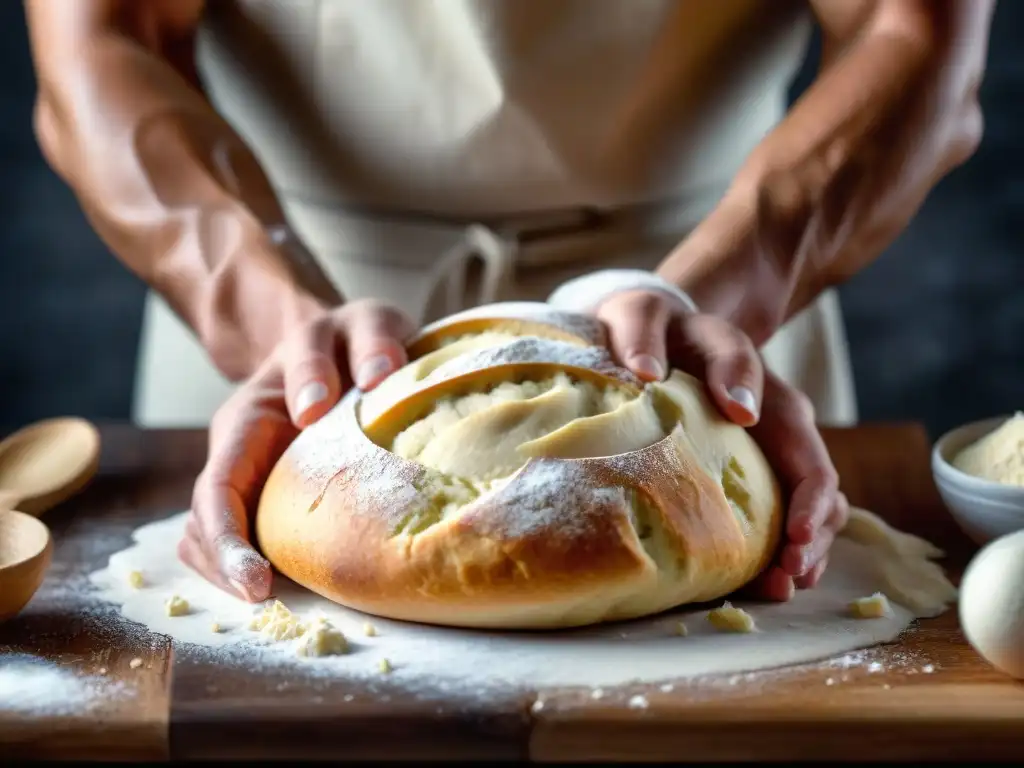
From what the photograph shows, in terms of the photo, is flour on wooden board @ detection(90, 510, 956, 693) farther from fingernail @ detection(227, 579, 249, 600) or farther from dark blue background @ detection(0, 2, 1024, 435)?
dark blue background @ detection(0, 2, 1024, 435)

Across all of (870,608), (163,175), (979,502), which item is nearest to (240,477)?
(163,175)

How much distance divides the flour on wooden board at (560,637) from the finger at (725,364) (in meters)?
0.19

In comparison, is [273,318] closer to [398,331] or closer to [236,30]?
[398,331]

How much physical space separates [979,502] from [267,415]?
0.73 meters

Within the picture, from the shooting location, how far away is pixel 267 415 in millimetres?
1369

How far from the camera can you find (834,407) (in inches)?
79.7

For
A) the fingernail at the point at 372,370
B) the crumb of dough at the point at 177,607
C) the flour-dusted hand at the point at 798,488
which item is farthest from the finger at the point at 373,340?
the flour-dusted hand at the point at 798,488

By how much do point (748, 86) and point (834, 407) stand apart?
505 mm

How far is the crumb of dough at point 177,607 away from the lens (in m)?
1.25

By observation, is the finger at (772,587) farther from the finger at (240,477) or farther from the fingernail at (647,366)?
the finger at (240,477)

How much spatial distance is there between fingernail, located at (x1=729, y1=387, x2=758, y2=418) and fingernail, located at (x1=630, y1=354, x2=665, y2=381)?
0.25ft

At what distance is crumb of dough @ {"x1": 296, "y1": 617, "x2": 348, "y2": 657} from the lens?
115 cm

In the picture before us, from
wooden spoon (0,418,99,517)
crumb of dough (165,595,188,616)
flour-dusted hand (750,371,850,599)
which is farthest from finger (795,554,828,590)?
wooden spoon (0,418,99,517)

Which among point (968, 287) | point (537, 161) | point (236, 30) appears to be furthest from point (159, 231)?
point (968, 287)
